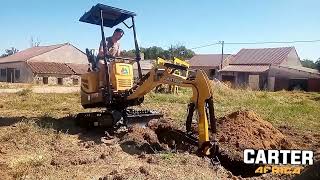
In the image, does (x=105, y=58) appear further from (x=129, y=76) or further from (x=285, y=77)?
(x=285, y=77)

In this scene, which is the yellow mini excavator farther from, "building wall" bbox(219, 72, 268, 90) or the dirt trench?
"building wall" bbox(219, 72, 268, 90)

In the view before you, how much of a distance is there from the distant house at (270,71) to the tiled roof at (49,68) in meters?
19.5

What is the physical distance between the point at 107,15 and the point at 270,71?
3932 centimetres

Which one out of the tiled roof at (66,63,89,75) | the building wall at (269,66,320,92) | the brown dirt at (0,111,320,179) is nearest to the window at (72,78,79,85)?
the tiled roof at (66,63,89,75)

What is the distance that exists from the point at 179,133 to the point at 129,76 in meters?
2.19

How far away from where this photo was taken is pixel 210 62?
58.0 metres

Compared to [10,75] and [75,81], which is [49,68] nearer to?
[75,81]

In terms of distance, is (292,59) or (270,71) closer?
(270,71)

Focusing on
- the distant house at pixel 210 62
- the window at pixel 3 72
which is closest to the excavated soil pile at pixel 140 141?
the distant house at pixel 210 62

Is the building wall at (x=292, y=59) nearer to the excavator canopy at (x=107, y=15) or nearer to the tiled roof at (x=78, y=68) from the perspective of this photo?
the tiled roof at (x=78, y=68)

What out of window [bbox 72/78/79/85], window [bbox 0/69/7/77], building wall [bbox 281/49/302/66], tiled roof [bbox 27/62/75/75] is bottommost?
window [bbox 72/78/79/85]

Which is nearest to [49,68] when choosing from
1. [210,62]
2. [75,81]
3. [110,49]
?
[75,81]

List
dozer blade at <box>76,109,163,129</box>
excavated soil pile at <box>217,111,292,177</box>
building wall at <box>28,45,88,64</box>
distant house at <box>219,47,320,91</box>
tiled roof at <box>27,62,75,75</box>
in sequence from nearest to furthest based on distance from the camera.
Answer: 1. excavated soil pile at <box>217,111,292,177</box>
2. dozer blade at <box>76,109,163,129</box>
3. distant house at <box>219,47,320,91</box>
4. tiled roof at <box>27,62,75,75</box>
5. building wall at <box>28,45,88,64</box>

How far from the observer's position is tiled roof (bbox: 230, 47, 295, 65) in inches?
2063
